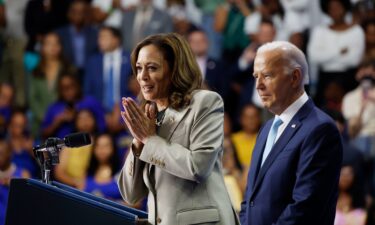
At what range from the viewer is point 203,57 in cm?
856

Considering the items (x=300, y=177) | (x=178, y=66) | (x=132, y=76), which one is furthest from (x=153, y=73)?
(x=132, y=76)

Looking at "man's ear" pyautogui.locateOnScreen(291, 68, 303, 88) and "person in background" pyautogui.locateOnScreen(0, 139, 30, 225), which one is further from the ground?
"man's ear" pyautogui.locateOnScreen(291, 68, 303, 88)

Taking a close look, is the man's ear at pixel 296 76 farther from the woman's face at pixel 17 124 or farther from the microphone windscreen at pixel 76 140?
the woman's face at pixel 17 124

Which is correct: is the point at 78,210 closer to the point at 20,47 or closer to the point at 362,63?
the point at 362,63


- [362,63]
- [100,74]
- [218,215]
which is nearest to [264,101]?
[218,215]

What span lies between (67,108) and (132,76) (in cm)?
73

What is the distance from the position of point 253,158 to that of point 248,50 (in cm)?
502

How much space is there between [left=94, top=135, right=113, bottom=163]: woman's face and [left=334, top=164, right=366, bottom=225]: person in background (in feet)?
6.99

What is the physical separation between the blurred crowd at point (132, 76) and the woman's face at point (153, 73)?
4110mm

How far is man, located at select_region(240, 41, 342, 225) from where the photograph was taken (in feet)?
10.7

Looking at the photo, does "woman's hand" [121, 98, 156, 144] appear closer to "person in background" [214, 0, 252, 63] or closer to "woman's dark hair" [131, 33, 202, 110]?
"woman's dark hair" [131, 33, 202, 110]

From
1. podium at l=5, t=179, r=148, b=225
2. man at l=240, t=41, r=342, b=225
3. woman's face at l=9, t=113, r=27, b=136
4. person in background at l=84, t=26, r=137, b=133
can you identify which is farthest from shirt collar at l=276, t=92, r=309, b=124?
woman's face at l=9, t=113, r=27, b=136

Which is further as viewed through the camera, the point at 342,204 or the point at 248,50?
the point at 248,50

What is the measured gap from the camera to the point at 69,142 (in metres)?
3.11
